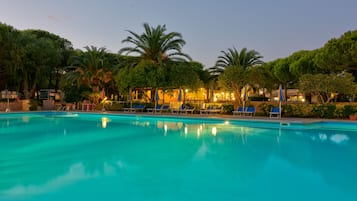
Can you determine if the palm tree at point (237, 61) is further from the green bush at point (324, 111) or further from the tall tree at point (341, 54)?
the green bush at point (324, 111)

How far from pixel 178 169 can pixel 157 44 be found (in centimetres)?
1871

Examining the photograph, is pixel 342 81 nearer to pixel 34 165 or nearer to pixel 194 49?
pixel 34 165

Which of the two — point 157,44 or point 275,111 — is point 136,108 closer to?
point 157,44

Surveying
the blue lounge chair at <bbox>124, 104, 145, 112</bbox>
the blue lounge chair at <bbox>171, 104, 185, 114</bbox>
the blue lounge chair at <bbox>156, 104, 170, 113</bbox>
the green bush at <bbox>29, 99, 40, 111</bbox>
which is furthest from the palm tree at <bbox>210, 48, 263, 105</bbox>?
the green bush at <bbox>29, 99, 40, 111</bbox>

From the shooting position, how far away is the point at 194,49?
38.5 metres

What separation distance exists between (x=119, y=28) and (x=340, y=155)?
24.4 m

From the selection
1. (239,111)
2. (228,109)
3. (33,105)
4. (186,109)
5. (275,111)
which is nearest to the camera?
(275,111)

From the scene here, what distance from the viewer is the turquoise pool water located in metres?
4.62

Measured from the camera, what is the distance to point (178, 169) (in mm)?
6109

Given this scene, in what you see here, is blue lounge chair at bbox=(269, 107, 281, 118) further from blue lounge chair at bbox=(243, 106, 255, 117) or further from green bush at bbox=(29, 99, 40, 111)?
green bush at bbox=(29, 99, 40, 111)

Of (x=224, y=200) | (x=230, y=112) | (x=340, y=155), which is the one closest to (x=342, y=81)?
(x=230, y=112)

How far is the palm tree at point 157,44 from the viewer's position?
77.3 feet

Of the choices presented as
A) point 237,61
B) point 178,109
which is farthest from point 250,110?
point 237,61

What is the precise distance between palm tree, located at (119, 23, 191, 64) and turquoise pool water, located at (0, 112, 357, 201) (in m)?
14.7
